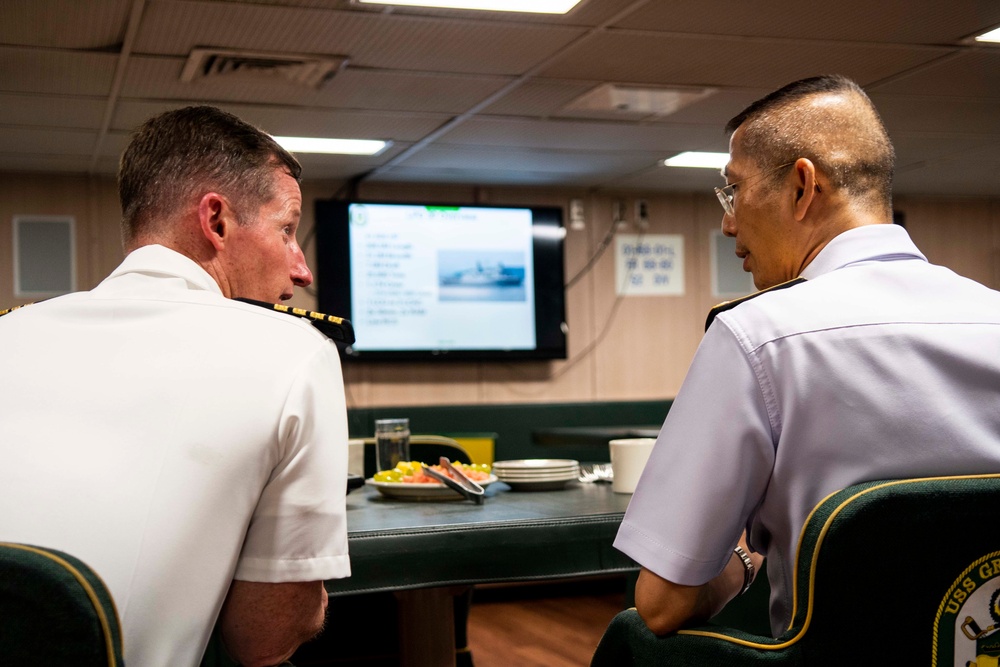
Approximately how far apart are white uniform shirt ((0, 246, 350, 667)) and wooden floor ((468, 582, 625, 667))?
3.22m

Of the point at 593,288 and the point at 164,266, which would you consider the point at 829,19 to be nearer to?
the point at 164,266

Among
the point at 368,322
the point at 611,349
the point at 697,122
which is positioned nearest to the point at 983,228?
the point at 611,349

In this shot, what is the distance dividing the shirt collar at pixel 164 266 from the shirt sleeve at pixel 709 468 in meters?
0.60

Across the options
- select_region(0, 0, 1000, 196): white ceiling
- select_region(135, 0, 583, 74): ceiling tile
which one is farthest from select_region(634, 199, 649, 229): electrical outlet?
select_region(135, 0, 583, 74): ceiling tile

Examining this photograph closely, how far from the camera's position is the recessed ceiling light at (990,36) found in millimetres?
3531

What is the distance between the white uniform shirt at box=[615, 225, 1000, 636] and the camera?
3.62 ft

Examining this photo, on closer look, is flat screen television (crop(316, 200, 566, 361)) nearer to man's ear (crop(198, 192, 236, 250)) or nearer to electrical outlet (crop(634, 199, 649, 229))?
electrical outlet (crop(634, 199, 649, 229))

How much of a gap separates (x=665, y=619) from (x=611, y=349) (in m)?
5.54

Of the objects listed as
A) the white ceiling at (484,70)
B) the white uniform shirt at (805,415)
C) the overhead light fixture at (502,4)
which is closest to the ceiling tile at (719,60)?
the white ceiling at (484,70)

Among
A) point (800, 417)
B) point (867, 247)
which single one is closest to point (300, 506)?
point (800, 417)

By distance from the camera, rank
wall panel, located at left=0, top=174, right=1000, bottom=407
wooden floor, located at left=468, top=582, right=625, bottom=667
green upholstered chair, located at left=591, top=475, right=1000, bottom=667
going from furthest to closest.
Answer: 1. wall panel, located at left=0, top=174, right=1000, bottom=407
2. wooden floor, located at left=468, top=582, right=625, bottom=667
3. green upholstered chair, located at left=591, top=475, right=1000, bottom=667

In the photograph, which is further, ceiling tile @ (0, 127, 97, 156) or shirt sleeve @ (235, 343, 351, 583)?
ceiling tile @ (0, 127, 97, 156)

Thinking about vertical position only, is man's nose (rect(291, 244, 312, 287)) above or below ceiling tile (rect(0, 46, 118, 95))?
below

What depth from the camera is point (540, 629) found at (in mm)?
4797
